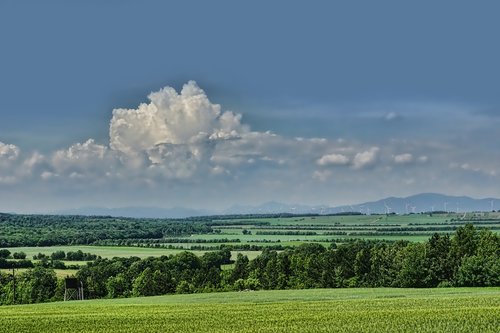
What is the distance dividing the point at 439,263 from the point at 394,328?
84477mm

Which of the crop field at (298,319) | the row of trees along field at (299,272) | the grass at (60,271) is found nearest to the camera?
the crop field at (298,319)

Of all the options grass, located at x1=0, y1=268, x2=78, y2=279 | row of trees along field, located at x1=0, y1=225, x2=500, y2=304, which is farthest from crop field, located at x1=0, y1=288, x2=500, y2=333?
grass, located at x1=0, y1=268, x2=78, y2=279

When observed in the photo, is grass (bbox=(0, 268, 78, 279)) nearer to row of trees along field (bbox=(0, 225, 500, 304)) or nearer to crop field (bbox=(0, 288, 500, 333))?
row of trees along field (bbox=(0, 225, 500, 304))

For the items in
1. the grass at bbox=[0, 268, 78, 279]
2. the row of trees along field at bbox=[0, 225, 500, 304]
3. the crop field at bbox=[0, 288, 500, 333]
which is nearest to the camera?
the crop field at bbox=[0, 288, 500, 333]

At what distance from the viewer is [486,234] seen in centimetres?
12494

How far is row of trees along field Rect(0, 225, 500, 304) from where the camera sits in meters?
124

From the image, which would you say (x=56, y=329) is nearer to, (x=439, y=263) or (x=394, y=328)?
(x=394, y=328)

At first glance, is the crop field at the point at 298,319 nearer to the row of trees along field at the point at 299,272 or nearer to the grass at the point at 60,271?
the row of trees along field at the point at 299,272

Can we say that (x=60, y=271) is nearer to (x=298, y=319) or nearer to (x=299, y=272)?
(x=299, y=272)

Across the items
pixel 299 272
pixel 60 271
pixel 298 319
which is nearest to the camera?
pixel 298 319

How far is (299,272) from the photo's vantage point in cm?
14700

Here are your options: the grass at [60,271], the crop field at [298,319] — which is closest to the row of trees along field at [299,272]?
the grass at [60,271]

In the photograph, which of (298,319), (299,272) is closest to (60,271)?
(299,272)

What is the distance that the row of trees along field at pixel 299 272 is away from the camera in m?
124
